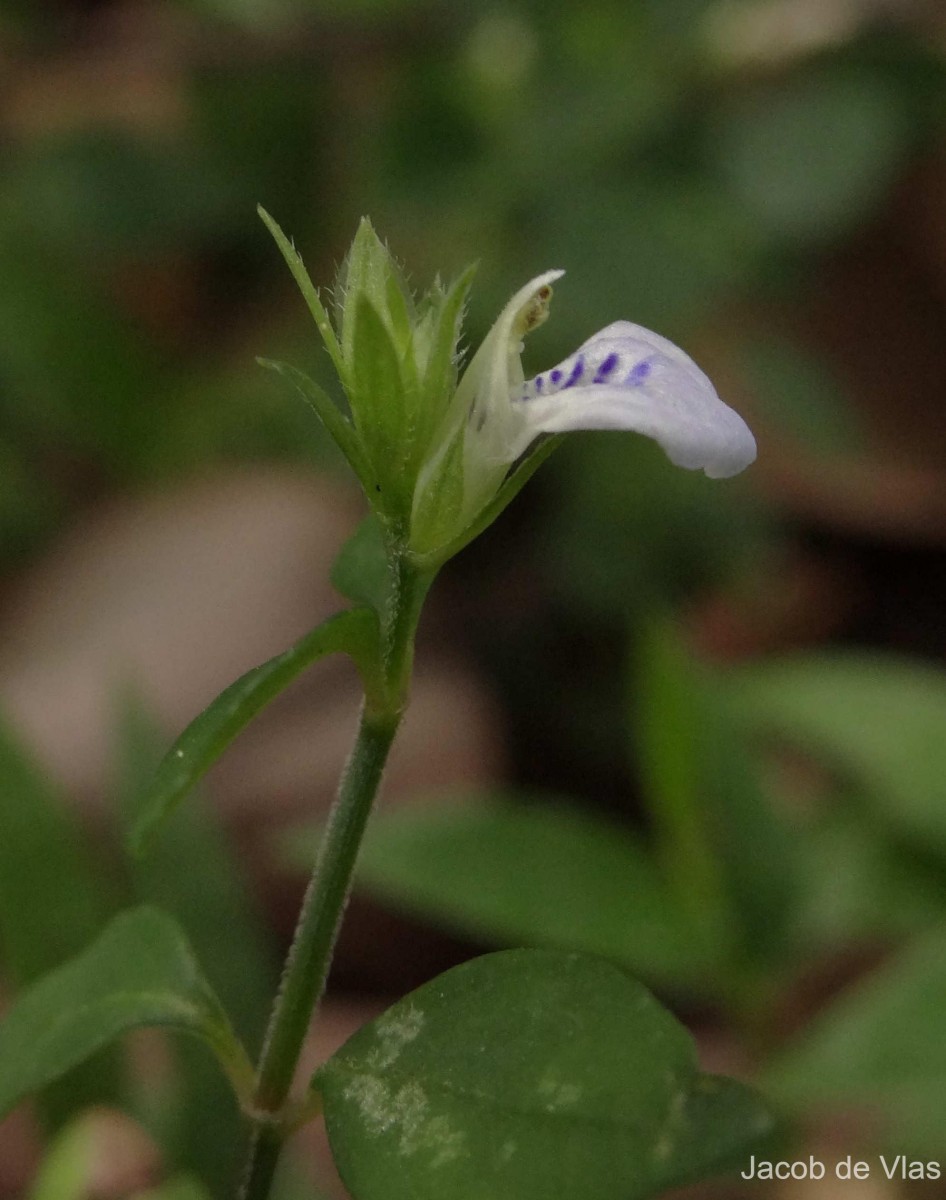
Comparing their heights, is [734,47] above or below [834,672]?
above

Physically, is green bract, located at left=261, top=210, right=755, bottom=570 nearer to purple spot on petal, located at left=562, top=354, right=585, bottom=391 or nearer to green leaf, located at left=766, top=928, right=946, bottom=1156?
purple spot on petal, located at left=562, top=354, right=585, bottom=391

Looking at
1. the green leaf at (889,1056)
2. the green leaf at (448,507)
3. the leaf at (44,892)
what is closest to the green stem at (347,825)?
the green leaf at (448,507)

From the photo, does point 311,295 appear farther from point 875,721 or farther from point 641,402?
point 875,721

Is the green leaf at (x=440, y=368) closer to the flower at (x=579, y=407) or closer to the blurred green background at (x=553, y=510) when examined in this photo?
the flower at (x=579, y=407)

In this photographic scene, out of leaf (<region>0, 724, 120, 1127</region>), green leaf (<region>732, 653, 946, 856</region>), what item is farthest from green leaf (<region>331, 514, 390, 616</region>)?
green leaf (<region>732, 653, 946, 856</region>)

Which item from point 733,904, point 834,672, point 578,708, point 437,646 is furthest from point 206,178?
point 733,904

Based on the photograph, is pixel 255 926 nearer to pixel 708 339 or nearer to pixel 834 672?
pixel 834 672
